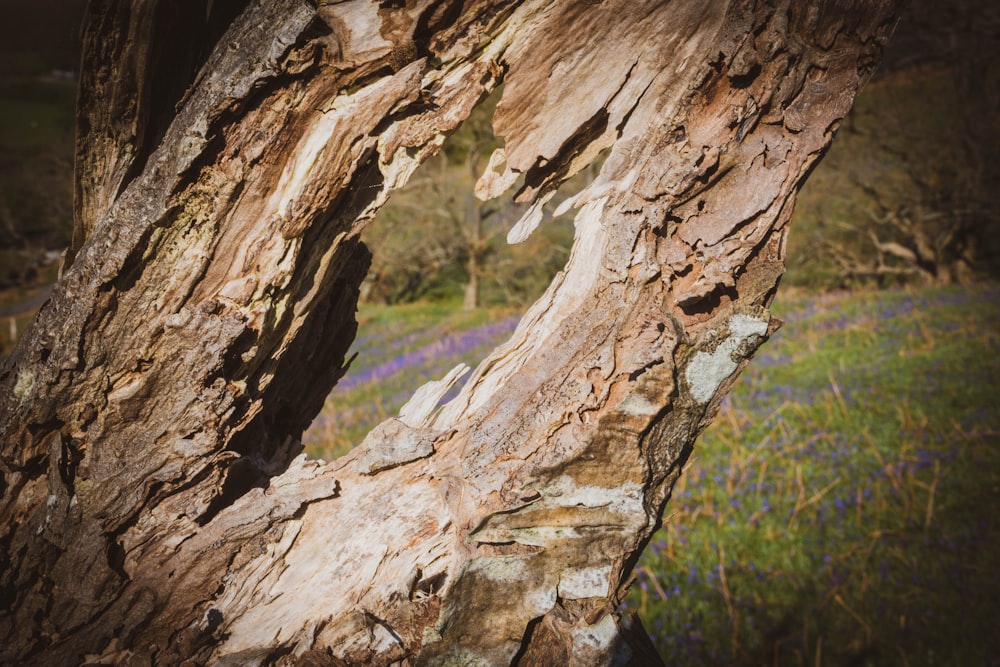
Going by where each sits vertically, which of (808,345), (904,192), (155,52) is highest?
(155,52)

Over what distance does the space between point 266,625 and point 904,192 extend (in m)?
19.4

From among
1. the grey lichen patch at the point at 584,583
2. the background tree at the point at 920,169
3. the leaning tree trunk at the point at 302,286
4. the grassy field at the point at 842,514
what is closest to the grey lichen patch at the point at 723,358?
the leaning tree trunk at the point at 302,286

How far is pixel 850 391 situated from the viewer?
277 inches

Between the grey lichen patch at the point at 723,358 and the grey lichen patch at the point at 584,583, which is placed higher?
the grey lichen patch at the point at 723,358

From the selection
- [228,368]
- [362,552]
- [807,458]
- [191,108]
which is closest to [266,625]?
[362,552]

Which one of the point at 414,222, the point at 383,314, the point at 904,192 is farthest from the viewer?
the point at 414,222

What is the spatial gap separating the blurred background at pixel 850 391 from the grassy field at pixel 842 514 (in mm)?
19

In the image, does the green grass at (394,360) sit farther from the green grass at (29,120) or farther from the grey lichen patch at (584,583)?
the green grass at (29,120)

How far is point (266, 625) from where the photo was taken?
131 cm

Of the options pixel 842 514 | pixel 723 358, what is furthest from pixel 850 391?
pixel 723 358

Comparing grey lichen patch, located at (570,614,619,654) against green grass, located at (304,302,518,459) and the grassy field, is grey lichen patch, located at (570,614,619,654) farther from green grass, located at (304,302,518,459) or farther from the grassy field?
green grass, located at (304,302,518,459)

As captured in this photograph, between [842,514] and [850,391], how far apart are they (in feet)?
8.98

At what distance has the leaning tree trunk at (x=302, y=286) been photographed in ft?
3.70

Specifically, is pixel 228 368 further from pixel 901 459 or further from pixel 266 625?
Answer: pixel 901 459
